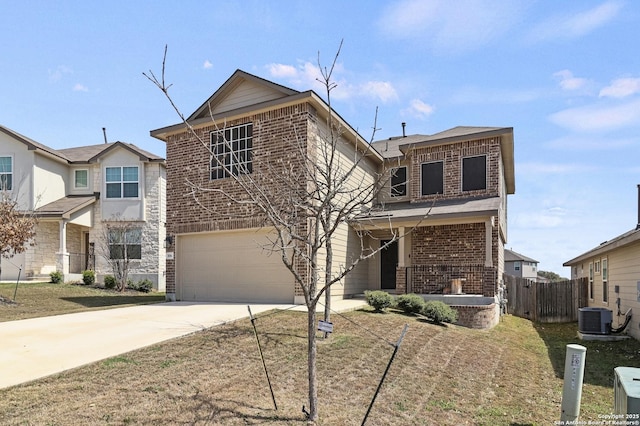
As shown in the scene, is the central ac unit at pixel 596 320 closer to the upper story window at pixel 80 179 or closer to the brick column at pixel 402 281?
the brick column at pixel 402 281

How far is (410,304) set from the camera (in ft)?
38.0

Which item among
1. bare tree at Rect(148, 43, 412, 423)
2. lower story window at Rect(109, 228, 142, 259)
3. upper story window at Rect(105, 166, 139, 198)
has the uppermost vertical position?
upper story window at Rect(105, 166, 139, 198)

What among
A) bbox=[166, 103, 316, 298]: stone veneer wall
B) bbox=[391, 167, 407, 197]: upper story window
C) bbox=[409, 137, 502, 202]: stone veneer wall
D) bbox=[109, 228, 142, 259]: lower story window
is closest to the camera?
bbox=[166, 103, 316, 298]: stone veneer wall

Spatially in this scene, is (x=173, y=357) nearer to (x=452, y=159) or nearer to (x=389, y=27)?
(x=389, y=27)

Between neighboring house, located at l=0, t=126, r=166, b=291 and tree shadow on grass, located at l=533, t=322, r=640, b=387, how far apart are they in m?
17.9

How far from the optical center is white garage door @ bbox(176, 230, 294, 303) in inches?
511

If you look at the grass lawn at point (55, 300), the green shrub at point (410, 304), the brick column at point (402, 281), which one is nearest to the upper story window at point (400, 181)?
the brick column at point (402, 281)

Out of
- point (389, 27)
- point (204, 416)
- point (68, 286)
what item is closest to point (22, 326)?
point (204, 416)

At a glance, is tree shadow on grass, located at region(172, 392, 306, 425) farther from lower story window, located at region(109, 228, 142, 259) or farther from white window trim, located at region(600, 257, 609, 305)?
lower story window, located at region(109, 228, 142, 259)

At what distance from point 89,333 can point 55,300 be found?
8208mm

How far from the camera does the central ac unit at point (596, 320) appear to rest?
1228 cm

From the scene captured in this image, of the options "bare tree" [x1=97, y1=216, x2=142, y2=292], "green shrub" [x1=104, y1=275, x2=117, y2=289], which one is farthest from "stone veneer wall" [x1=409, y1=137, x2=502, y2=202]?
"green shrub" [x1=104, y1=275, x2=117, y2=289]

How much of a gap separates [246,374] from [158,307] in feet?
23.8

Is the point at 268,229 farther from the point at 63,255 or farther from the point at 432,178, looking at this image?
the point at 63,255
